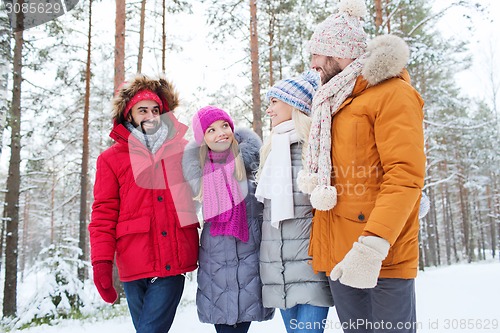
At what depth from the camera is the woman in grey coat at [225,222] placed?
2.91 meters

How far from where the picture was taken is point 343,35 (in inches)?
88.6

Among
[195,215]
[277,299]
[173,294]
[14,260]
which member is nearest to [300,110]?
[195,215]

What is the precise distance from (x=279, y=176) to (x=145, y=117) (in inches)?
49.6

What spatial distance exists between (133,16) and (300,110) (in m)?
11.7

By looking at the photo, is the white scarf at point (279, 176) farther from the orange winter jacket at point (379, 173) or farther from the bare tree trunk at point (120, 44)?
the bare tree trunk at point (120, 44)

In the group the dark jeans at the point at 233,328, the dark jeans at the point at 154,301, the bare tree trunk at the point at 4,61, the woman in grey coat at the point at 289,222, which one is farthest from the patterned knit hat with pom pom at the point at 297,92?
the bare tree trunk at the point at 4,61

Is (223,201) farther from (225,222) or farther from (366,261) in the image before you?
(366,261)

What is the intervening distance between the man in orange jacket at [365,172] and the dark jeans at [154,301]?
1.20 metres

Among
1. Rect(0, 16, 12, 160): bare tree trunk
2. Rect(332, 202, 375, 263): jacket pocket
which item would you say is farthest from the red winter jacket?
Rect(0, 16, 12, 160): bare tree trunk

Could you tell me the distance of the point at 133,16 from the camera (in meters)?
12.8

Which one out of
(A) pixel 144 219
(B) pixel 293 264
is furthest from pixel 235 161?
(B) pixel 293 264

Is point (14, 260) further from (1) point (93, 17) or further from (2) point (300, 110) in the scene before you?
(2) point (300, 110)

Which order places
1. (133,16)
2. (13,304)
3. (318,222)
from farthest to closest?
1. (133,16)
2. (13,304)
3. (318,222)

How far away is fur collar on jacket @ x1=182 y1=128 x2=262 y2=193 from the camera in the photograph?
3.13 metres
